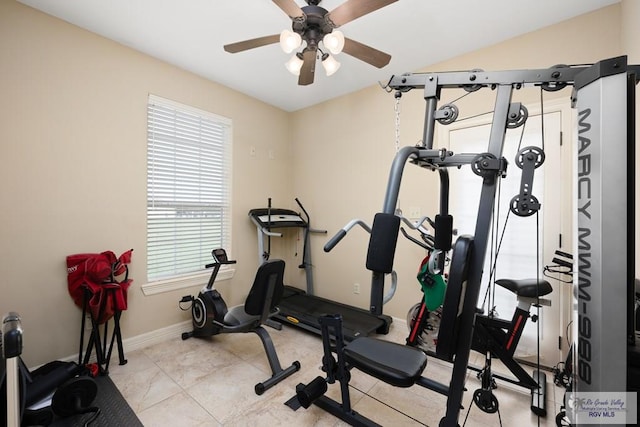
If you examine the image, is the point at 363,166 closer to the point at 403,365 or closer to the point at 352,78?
the point at 352,78

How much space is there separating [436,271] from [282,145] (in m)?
2.99

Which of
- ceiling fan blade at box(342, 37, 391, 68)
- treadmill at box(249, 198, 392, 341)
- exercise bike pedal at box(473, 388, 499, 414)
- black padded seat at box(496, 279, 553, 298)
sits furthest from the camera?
treadmill at box(249, 198, 392, 341)

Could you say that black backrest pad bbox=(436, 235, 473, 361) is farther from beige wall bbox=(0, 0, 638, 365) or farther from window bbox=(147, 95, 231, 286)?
window bbox=(147, 95, 231, 286)

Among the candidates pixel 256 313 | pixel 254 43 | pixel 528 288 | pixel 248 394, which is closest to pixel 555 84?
pixel 528 288

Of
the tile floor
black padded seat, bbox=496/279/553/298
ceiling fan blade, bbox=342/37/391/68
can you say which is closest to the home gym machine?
the tile floor

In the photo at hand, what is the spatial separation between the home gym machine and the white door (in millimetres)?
1028

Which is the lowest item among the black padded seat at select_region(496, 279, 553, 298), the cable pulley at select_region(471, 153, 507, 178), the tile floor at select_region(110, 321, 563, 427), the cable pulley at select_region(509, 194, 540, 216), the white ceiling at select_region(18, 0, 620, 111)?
the tile floor at select_region(110, 321, 563, 427)

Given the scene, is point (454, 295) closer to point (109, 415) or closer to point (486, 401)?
point (486, 401)

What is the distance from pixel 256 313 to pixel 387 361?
3.70ft

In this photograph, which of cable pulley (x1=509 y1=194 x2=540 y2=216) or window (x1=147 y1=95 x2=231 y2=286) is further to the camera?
window (x1=147 y1=95 x2=231 y2=286)

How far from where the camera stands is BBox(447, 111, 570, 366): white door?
2.19 metres

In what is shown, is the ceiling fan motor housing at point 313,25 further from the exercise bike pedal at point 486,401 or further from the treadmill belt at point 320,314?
the exercise bike pedal at point 486,401

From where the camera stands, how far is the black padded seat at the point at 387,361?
4.64ft

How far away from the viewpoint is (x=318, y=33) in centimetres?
182
